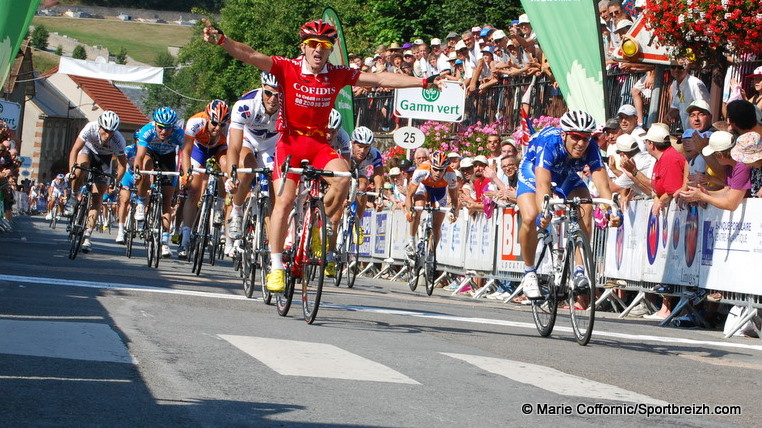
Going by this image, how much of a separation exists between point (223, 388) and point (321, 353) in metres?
1.83

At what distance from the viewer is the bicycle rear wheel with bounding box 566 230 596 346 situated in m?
10.1

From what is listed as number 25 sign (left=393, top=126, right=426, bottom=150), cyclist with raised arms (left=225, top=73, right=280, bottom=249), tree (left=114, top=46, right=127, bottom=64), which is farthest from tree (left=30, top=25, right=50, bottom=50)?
cyclist with raised arms (left=225, top=73, right=280, bottom=249)

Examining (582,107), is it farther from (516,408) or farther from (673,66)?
(516,408)

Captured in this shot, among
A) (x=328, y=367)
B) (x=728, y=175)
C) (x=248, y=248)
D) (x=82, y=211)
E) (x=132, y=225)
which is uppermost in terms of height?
(x=728, y=175)

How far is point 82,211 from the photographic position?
19.0m

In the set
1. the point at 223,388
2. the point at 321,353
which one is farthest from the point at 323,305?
the point at 223,388

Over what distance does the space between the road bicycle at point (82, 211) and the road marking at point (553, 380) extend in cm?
1139

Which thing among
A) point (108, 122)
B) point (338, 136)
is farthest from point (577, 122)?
point (108, 122)

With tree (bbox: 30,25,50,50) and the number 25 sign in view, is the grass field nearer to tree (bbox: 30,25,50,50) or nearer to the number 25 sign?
tree (bbox: 30,25,50,50)

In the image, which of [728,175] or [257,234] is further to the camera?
[728,175]

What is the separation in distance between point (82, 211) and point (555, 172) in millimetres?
9990

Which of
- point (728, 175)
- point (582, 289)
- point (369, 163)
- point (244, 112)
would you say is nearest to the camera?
point (582, 289)

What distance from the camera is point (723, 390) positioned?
762 cm

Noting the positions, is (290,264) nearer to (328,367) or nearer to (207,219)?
(328,367)
